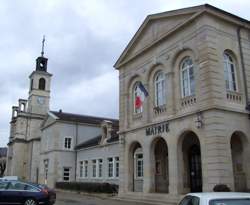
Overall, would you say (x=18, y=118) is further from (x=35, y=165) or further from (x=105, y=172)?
(x=105, y=172)

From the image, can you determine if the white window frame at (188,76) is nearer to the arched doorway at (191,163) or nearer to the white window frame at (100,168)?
the arched doorway at (191,163)

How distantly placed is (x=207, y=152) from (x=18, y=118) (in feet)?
157

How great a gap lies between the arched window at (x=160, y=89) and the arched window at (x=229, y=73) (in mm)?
4190

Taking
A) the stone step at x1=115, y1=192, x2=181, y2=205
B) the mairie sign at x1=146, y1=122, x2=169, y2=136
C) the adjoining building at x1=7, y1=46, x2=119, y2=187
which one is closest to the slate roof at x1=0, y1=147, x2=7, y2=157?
the adjoining building at x1=7, y1=46, x2=119, y2=187

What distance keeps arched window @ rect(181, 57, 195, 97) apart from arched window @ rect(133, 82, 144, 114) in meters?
3.81

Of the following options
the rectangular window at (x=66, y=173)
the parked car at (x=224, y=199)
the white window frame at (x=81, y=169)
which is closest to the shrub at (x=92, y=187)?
the white window frame at (x=81, y=169)

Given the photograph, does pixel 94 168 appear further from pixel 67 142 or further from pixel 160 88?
pixel 160 88

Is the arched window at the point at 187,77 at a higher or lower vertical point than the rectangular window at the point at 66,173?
higher

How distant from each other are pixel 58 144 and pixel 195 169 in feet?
77.9

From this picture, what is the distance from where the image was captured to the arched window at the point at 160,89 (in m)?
21.4

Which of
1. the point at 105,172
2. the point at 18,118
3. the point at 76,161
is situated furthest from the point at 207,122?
the point at 18,118

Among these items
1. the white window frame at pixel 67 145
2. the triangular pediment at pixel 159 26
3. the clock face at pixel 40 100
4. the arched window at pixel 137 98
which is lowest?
the white window frame at pixel 67 145

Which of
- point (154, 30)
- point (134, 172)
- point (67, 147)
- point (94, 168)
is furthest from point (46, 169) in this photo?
point (154, 30)

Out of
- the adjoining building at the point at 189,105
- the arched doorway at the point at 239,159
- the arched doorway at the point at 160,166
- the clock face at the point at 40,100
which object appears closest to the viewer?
the adjoining building at the point at 189,105
